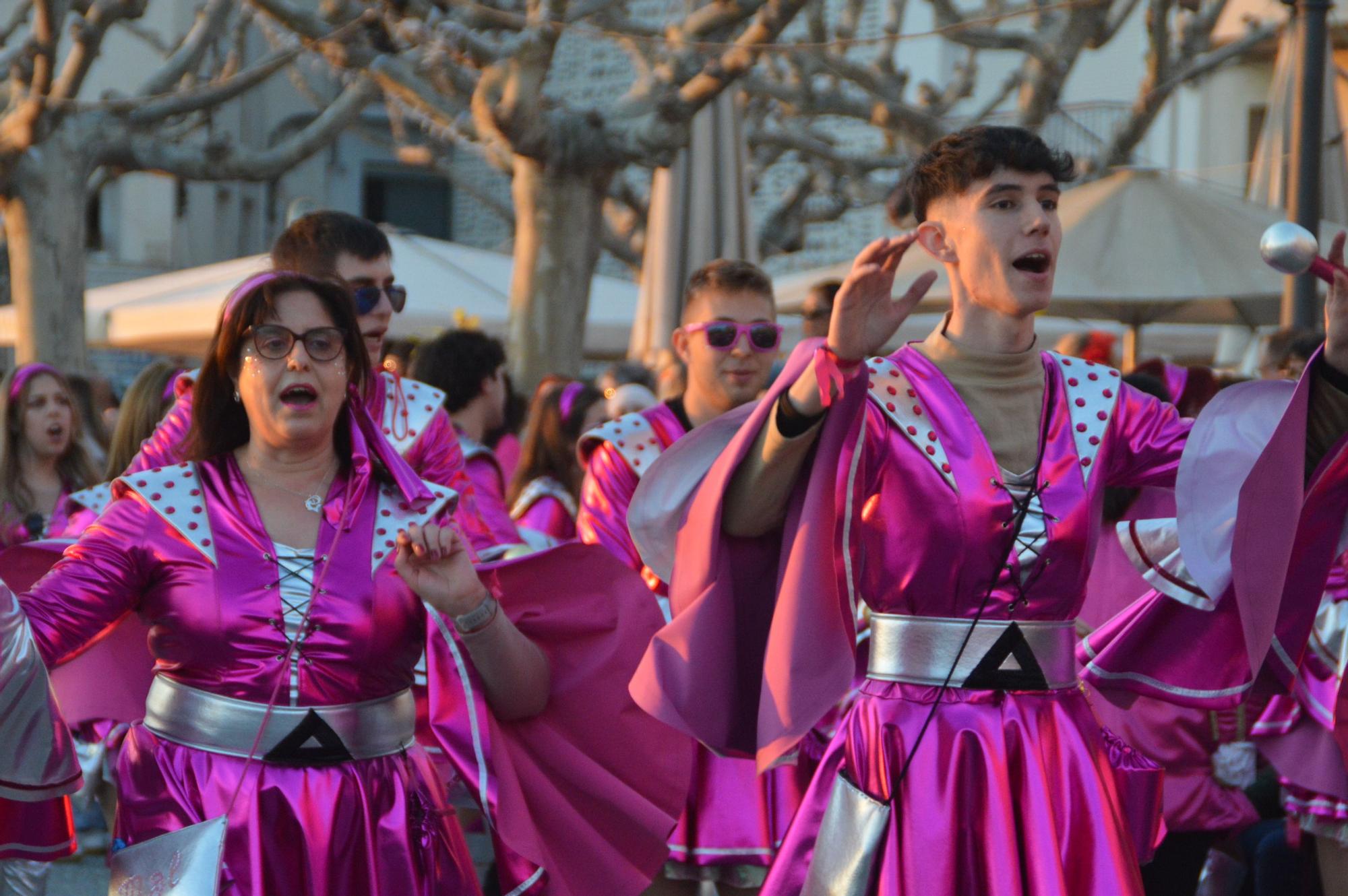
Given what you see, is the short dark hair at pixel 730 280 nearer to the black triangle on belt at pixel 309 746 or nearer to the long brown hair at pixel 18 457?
the black triangle on belt at pixel 309 746

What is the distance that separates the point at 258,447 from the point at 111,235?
89.2 ft

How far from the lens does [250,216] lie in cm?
3212

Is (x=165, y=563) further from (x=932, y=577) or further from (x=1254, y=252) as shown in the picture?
(x=1254, y=252)

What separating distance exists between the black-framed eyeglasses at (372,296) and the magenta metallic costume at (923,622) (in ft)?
5.22

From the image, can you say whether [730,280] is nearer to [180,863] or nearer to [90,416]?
[180,863]

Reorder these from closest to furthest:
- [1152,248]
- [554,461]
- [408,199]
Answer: [554,461] → [1152,248] → [408,199]

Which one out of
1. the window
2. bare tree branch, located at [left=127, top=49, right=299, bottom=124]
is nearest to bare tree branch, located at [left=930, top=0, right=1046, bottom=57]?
bare tree branch, located at [left=127, top=49, right=299, bottom=124]

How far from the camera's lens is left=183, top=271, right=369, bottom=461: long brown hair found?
3.53 metres

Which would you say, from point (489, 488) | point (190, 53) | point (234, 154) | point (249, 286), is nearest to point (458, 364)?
point (489, 488)

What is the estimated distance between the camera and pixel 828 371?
2961mm

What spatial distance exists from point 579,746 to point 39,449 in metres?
4.18

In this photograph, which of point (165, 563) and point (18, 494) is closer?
point (165, 563)

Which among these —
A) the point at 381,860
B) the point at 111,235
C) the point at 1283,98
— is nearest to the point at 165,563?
the point at 381,860

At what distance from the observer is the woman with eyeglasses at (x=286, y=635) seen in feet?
10.7
